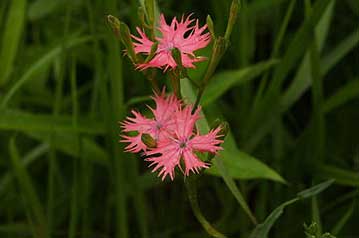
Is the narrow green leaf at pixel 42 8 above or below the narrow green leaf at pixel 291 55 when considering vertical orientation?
above

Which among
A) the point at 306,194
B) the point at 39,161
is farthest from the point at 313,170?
the point at 39,161

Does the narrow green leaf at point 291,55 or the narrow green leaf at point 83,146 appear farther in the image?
the narrow green leaf at point 83,146

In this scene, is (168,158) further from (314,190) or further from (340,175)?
(340,175)

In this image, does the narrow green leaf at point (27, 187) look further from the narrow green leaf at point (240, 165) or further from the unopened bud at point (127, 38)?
the unopened bud at point (127, 38)

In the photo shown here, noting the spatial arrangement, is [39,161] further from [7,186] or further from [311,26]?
[311,26]

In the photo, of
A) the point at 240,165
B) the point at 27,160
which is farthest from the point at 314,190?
the point at 27,160

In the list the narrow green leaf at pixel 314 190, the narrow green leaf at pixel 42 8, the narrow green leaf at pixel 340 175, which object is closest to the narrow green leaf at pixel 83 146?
the narrow green leaf at pixel 42 8

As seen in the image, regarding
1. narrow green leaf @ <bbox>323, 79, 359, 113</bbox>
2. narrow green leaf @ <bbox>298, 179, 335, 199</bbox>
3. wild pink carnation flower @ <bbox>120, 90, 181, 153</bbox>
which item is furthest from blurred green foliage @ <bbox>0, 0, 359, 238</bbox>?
wild pink carnation flower @ <bbox>120, 90, 181, 153</bbox>
